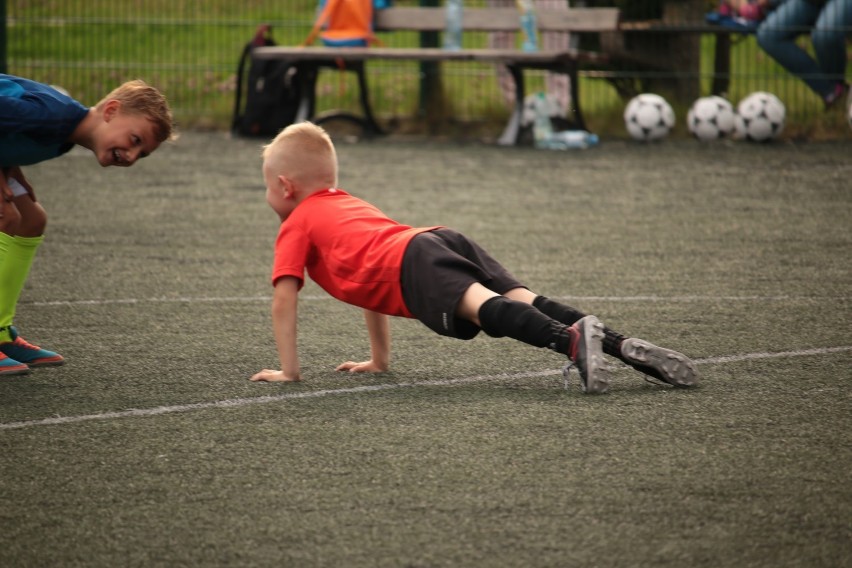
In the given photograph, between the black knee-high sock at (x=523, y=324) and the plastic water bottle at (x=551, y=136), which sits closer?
the black knee-high sock at (x=523, y=324)

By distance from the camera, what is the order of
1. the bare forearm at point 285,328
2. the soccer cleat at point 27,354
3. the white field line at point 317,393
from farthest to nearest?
1. the soccer cleat at point 27,354
2. the bare forearm at point 285,328
3. the white field line at point 317,393

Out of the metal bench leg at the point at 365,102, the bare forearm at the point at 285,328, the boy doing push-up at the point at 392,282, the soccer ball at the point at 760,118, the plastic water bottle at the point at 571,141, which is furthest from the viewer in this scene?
the metal bench leg at the point at 365,102

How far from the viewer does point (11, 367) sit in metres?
3.90

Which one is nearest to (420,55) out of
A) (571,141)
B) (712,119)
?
(571,141)

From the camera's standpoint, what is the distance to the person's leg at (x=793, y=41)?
1083 cm

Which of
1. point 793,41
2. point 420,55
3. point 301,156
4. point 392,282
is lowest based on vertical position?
point 392,282

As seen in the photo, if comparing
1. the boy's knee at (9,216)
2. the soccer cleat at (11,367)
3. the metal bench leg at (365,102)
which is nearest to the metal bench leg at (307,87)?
the metal bench leg at (365,102)

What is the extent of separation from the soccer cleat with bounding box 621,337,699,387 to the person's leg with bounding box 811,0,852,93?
790 cm

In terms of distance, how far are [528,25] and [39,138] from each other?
727 centimetres

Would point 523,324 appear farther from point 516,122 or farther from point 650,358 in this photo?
point 516,122

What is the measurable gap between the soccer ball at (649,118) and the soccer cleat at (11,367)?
24.7 feet

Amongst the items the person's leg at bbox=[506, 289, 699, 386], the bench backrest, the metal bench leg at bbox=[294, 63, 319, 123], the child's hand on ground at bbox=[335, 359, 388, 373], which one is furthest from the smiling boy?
the bench backrest

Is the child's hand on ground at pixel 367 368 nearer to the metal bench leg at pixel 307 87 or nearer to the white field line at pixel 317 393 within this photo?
the white field line at pixel 317 393

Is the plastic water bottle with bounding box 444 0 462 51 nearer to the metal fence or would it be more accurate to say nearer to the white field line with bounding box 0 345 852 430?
the metal fence
